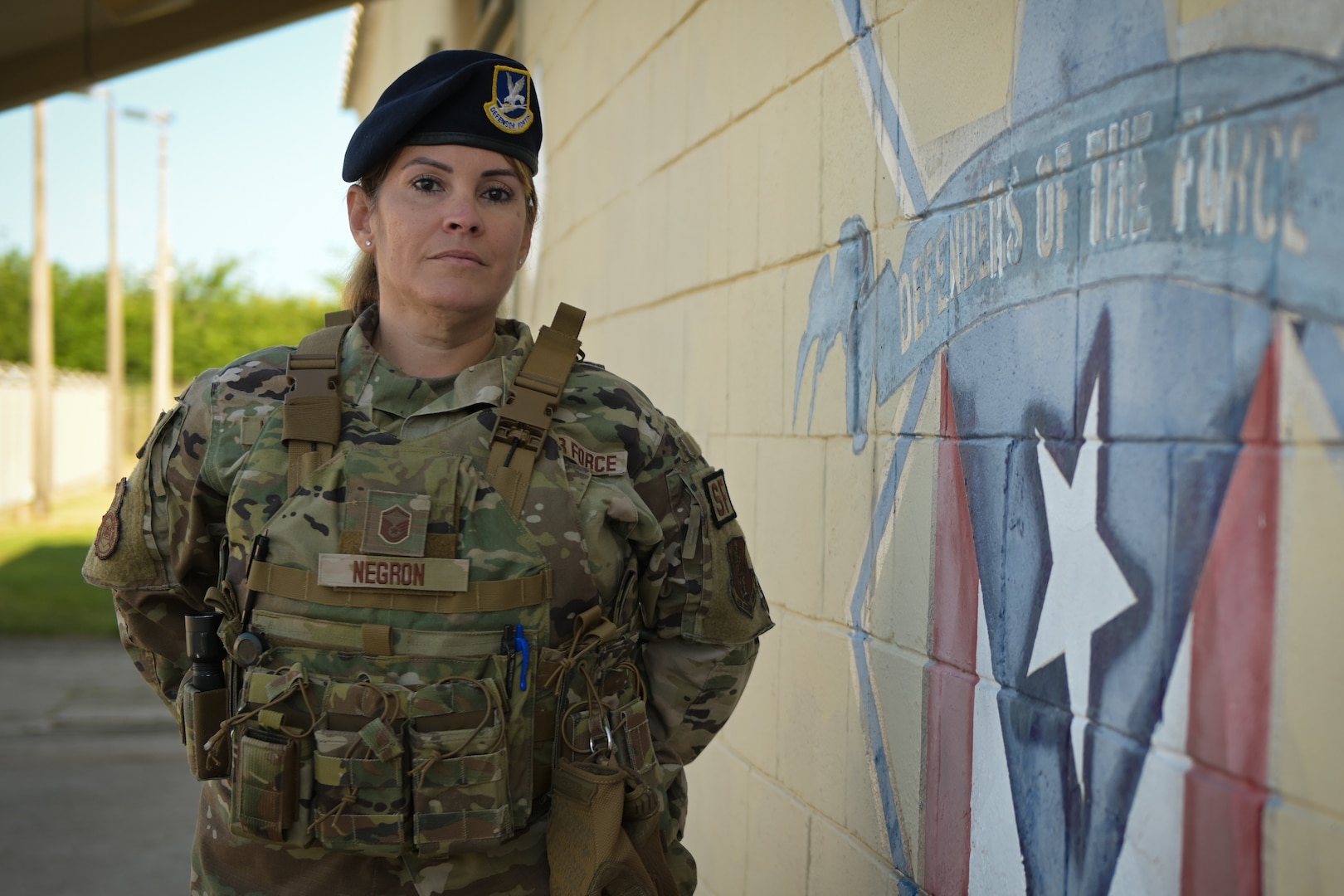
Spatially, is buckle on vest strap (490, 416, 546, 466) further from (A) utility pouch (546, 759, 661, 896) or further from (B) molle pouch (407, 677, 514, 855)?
(A) utility pouch (546, 759, 661, 896)

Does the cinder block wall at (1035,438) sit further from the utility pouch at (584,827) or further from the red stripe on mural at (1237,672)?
the utility pouch at (584,827)

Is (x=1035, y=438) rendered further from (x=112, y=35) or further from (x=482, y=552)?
(x=112, y=35)

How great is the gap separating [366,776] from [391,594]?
0.24 metres

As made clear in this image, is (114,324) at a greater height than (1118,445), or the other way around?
(114,324)

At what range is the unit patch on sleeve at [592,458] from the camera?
1.78 meters

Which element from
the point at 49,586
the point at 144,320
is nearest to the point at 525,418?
the point at 49,586

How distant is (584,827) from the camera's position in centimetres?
170

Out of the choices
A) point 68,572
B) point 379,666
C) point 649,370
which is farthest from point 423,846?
point 68,572

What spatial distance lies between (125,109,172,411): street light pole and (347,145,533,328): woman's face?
2059cm

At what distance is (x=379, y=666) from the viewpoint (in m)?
1.64

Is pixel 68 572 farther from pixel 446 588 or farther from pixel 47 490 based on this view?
pixel 446 588

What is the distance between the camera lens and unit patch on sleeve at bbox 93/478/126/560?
188 cm

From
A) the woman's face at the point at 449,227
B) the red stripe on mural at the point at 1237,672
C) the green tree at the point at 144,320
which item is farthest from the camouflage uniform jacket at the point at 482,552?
the green tree at the point at 144,320

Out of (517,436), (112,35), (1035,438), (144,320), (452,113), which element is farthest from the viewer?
(144,320)
